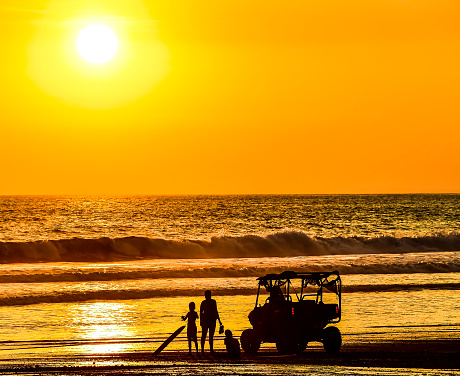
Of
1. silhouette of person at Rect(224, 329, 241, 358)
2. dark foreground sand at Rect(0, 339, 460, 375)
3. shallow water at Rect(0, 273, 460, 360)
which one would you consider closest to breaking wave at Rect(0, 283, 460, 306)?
shallow water at Rect(0, 273, 460, 360)

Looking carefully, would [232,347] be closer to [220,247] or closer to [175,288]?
[175,288]

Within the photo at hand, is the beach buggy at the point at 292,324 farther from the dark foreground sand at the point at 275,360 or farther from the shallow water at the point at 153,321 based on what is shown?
the shallow water at the point at 153,321

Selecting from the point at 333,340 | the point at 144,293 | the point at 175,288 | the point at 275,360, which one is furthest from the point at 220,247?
the point at 275,360

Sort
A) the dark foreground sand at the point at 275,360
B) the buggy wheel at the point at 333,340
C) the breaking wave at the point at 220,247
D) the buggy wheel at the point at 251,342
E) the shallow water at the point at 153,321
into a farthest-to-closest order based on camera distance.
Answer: the breaking wave at the point at 220,247
the shallow water at the point at 153,321
the buggy wheel at the point at 251,342
the buggy wheel at the point at 333,340
the dark foreground sand at the point at 275,360

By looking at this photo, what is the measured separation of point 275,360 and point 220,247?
57111 mm

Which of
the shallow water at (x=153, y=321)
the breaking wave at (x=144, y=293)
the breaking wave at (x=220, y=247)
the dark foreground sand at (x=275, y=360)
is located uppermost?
the breaking wave at (x=220, y=247)

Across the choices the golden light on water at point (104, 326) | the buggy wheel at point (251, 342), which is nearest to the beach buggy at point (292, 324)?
the buggy wheel at point (251, 342)

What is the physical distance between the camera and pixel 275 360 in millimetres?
18703

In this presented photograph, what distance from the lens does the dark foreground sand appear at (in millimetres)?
16969

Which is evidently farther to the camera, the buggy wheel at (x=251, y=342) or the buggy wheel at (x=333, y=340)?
the buggy wheel at (x=251, y=342)

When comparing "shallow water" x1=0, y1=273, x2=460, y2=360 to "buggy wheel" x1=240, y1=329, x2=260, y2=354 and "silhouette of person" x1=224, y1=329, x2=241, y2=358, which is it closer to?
"buggy wheel" x1=240, y1=329, x2=260, y2=354

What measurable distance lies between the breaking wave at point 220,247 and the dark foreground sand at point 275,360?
162 ft

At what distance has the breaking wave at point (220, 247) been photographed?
70938 millimetres

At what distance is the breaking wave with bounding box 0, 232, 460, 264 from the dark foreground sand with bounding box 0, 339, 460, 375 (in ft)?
162
